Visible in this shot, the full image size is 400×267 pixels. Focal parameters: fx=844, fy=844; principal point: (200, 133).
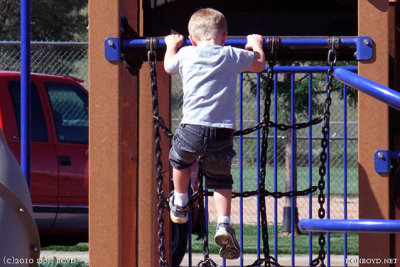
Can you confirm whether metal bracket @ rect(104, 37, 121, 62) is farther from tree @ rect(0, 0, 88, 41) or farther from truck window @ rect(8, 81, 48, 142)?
tree @ rect(0, 0, 88, 41)

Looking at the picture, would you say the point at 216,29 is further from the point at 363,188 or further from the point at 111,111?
the point at 363,188

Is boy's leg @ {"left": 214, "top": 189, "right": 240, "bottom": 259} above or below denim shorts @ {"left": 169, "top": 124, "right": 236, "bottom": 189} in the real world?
below

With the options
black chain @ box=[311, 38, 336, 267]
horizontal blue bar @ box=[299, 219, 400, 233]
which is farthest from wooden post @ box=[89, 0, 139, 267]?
horizontal blue bar @ box=[299, 219, 400, 233]

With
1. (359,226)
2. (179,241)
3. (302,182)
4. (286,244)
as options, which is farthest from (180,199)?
(302,182)

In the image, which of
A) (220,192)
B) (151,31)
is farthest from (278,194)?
(151,31)

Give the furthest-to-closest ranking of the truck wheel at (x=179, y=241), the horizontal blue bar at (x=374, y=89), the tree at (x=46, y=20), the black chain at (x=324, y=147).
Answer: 1. the tree at (x=46, y=20)
2. the truck wheel at (x=179, y=241)
3. the black chain at (x=324, y=147)
4. the horizontal blue bar at (x=374, y=89)

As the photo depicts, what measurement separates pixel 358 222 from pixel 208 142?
1246 millimetres

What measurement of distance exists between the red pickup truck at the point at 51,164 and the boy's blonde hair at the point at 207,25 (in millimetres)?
4527

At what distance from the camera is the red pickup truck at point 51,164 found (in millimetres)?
8102

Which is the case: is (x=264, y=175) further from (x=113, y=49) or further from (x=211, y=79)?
(x=113, y=49)

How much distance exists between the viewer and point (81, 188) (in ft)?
26.9

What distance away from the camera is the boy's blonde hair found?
3738mm

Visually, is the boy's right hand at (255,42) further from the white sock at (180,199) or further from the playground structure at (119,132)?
the white sock at (180,199)

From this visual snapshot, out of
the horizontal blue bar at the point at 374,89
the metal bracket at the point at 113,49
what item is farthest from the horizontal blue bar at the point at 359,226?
the metal bracket at the point at 113,49
